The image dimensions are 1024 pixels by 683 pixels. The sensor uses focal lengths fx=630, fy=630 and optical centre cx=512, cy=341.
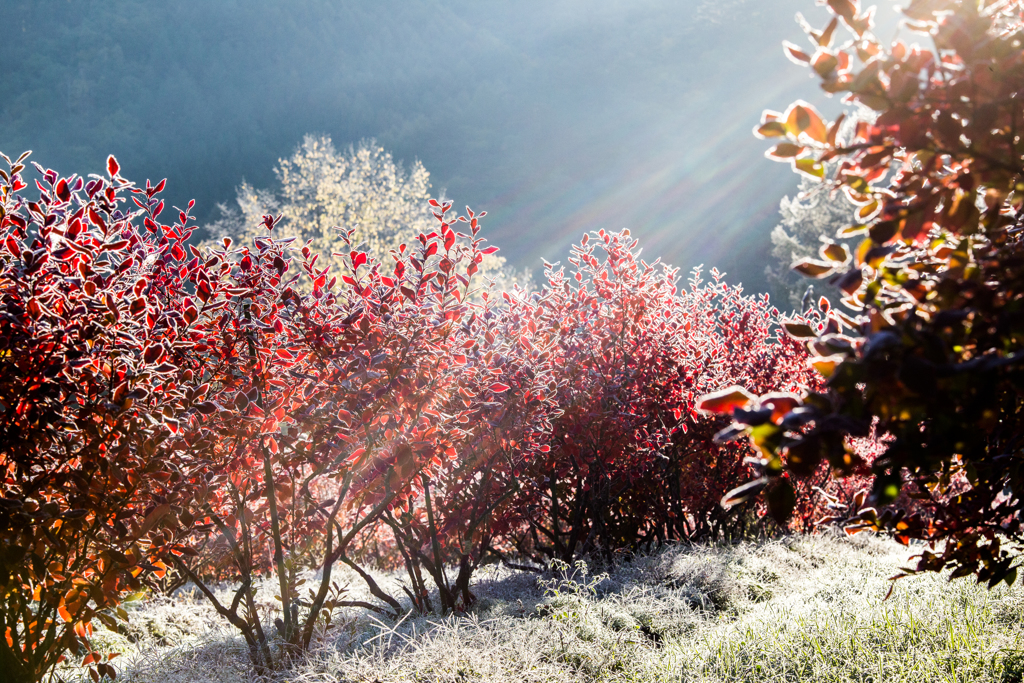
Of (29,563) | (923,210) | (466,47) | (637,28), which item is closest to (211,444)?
(29,563)

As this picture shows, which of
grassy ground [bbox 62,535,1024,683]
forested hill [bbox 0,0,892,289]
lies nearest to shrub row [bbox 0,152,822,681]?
grassy ground [bbox 62,535,1024,683]

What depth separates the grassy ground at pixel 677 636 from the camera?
305cm

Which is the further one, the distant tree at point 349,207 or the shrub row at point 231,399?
the distant tree at point 349,207

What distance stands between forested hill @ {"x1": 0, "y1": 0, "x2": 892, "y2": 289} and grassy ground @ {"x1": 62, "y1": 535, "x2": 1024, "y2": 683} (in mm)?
36276

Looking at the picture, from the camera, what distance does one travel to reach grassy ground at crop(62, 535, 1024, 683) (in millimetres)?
3055

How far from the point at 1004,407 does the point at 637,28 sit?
83.4 m

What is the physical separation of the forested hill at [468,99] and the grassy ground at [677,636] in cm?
3628

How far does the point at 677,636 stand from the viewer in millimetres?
3816

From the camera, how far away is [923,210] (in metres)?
1.36

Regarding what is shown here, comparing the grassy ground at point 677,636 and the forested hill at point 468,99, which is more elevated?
the forested hill at point 468,99

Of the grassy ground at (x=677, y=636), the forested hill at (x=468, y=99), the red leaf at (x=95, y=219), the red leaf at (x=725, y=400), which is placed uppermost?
the forested hill at (x=468, y=99)

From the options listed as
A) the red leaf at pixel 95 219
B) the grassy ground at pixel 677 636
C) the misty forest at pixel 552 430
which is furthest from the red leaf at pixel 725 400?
the red leaf at pixel 95 219

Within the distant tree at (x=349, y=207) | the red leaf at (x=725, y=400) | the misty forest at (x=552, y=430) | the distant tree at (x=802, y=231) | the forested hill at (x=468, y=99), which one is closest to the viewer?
the red leaf at (x=725, y=400)

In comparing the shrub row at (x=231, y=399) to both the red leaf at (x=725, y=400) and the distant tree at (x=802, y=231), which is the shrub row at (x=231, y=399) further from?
the distant tree at (x=802, y=231)
